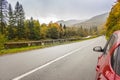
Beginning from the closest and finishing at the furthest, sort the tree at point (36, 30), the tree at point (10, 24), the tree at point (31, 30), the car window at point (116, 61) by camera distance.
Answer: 1. the car window at point (116, 61)
2. the tree at point (10, 24)
3. the tree at point (31, 30)
4. the tree at point (36, 30)

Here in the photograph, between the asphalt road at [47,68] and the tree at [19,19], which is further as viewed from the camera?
the tree at [19,19]

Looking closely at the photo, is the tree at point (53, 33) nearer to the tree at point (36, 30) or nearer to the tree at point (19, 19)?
the tree at point (36, 30)

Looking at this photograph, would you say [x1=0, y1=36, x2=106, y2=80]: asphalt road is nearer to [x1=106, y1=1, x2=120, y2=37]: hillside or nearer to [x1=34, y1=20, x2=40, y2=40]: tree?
[x1=106, y1=1, x2=120, y2=37]: hillside

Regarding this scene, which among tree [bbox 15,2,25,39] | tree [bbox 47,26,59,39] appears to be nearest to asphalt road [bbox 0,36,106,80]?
tree [bbox 15,2,25,39]

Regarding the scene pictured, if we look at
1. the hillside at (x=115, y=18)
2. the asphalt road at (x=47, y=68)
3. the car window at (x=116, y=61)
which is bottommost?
the asphalt road at (x=47, y=68)

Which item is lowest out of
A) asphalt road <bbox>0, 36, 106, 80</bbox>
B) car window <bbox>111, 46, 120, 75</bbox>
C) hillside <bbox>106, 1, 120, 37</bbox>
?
asphalt road <bbox>0, 36, 106, 80</bbox>

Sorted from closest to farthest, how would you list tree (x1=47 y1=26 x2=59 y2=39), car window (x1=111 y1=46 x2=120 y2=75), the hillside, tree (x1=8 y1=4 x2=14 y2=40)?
car window (x1=111 y1=46 x2=120 y2=75) < the hillside < tree (x1=8 y1=4 x2=14 y2=40) < tree (x1=47 y1=26 x2=59 y2=39)

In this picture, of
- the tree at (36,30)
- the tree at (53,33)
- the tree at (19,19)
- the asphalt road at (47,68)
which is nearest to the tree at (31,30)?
the tree at (36,30)

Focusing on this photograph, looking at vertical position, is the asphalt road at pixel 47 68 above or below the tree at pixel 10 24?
below

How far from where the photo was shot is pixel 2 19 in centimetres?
8869

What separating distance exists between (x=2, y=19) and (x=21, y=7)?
1982 cm

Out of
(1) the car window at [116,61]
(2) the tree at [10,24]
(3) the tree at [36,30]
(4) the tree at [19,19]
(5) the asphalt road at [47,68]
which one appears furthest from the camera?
(3) the tree at [36,30]

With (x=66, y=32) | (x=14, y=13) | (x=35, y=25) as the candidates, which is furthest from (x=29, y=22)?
(x=66, y=32)

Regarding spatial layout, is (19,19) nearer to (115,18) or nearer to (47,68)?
(115,18)
